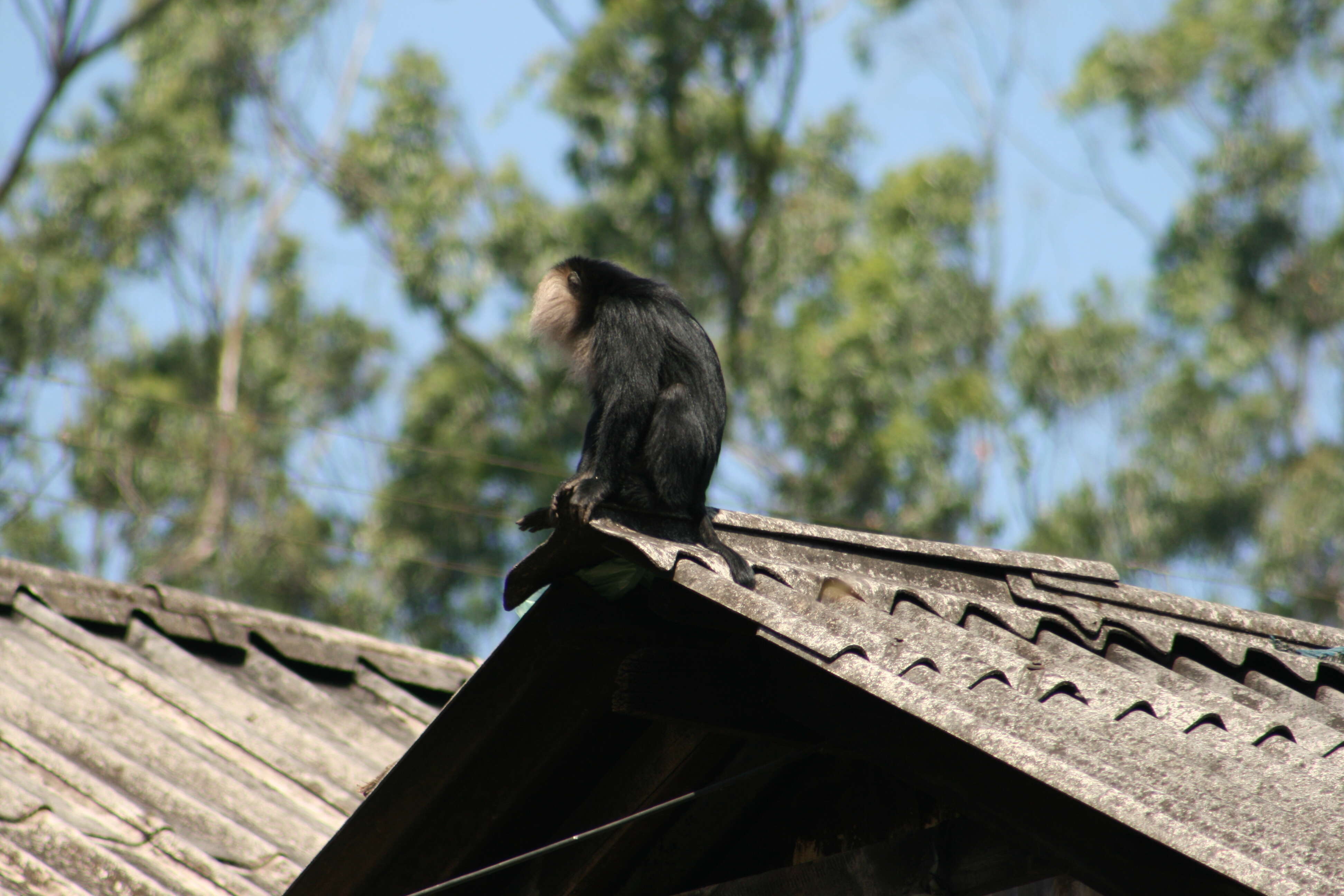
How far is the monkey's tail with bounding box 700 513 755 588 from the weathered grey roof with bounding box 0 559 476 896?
1971 millimetres

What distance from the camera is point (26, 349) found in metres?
22.0

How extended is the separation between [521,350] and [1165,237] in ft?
35.0

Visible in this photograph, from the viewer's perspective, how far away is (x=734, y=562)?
303 centimetres

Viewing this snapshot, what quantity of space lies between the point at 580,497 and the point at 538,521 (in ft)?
0.99

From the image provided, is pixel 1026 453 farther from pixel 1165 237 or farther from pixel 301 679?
pixel 301 679

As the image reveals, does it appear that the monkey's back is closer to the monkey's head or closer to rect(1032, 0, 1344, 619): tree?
the monkey's head

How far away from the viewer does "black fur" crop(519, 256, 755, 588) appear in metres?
4.14

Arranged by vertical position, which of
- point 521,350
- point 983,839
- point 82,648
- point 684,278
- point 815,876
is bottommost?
point 82,648

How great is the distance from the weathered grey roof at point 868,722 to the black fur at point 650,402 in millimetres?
474

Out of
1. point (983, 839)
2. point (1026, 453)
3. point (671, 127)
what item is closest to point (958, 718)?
point (983, 839)

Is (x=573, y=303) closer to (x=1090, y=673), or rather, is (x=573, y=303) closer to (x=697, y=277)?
(x=1090, y=673)

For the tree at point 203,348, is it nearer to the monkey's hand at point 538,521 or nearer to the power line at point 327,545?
the power line at point 327,545

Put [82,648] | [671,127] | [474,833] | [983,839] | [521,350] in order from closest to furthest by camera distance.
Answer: [983,839], [474,833], [82,648], [671,127], [521,350]

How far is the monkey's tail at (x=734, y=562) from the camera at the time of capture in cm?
298
